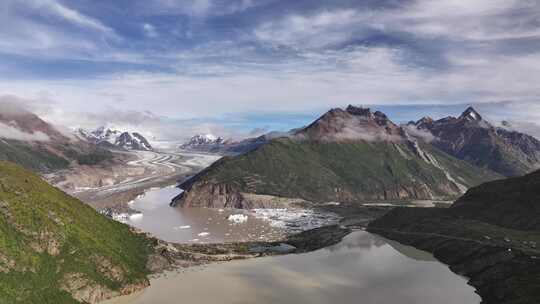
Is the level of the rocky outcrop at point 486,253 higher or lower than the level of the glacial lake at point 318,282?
higher

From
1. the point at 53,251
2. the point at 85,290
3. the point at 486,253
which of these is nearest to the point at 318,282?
the point at 486,253

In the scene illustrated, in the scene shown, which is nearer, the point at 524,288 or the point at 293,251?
the point at 524,288

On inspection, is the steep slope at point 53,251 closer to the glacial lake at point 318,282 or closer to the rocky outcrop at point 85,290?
the rocky outcrop at point 85,290

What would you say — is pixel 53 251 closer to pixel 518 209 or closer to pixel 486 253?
pixel 486 253

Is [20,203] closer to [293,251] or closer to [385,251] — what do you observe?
[293,251]

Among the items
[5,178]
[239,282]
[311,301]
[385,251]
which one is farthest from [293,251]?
[5,178]

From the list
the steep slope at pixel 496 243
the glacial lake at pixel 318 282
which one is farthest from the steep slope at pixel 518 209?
the glacial lake at pixel 318 282
